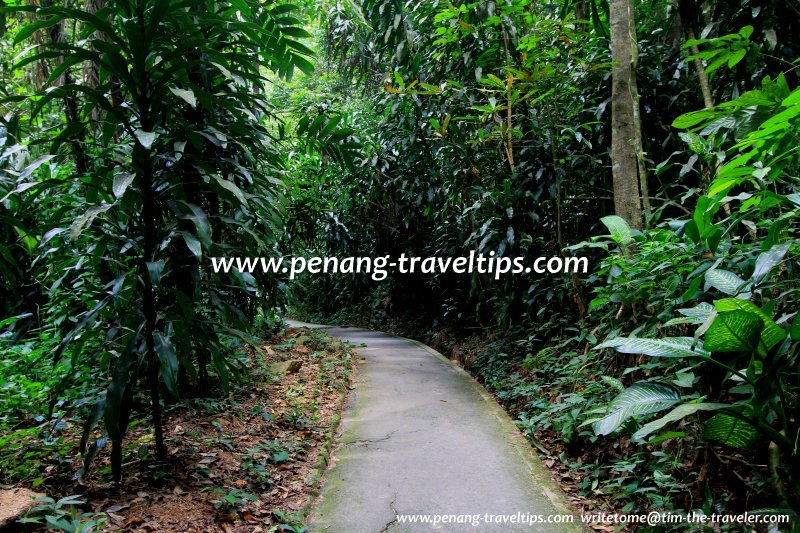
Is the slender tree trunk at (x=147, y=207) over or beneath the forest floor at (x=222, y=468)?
over

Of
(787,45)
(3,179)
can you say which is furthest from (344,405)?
(787,45)

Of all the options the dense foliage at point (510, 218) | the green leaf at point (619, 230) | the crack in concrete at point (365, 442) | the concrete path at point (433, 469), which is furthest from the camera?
the crack in concrete at point (365, 442)

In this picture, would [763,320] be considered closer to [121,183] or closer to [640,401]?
[640,401]

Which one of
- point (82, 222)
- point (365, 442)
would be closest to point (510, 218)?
point (365, 442)

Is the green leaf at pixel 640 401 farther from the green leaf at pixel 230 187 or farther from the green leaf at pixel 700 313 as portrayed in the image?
the green leaf at pixel 230 187

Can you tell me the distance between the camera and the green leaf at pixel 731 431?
2.04 metres

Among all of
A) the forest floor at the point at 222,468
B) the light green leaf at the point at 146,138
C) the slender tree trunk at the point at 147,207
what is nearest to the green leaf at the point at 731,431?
the forest floor at the point at 222,468

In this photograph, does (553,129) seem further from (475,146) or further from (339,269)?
(339,269)

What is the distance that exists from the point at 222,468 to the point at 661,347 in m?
2.58

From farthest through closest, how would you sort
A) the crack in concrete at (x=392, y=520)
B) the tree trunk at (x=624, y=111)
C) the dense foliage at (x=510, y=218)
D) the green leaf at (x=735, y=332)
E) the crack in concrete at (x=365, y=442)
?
1. the crack in concrete at (x=365, y=442)
2. the tree trunk at (x=624, y=111)
3. the crack in concrete at (x=392, y=520)
4. the dense foliage at (x=510, y=218)
5. the green leaf at (x=735, y=332)

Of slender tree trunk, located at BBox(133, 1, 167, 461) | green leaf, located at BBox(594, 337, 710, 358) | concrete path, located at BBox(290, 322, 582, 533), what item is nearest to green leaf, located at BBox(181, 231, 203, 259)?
slender tree trunk, located at BBox(133, 1, 167, 461)

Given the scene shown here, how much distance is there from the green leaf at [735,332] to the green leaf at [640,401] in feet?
1.14

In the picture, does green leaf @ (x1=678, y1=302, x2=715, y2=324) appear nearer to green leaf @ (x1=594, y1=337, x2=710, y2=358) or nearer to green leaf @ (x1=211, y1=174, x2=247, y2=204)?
green leaf @ (x1=594, y1=337, x2=710, y2=358)

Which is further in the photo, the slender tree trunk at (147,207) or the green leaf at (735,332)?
the slender tree trunk at (147,207)
